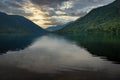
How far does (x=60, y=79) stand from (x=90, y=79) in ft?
14.9

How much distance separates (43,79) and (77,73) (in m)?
7.38

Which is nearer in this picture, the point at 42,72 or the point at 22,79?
the point at 22,79

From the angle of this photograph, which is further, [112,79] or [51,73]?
[51,73]

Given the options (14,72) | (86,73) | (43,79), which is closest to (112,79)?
(86,73)

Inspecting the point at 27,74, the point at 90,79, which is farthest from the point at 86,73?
the point at 27,74

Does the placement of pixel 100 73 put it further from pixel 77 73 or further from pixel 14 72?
pixel 14 72

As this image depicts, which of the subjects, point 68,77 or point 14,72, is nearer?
point 68,77

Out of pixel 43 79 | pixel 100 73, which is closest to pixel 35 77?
pixel 43 79

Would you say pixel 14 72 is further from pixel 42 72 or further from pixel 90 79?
pixel 90 79

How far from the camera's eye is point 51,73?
Answer: 124ft

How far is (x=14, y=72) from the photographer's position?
125ft

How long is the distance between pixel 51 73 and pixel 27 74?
4099 mm

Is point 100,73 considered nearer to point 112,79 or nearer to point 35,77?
point 112,79

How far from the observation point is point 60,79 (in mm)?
33469
